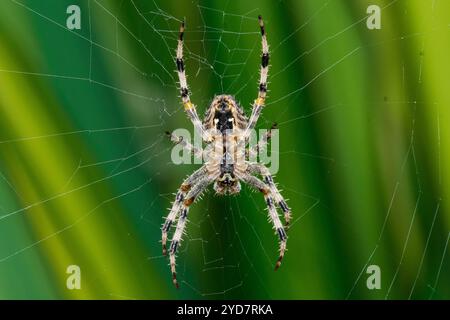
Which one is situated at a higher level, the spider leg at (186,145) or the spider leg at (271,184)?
the spider leg at (186,145)

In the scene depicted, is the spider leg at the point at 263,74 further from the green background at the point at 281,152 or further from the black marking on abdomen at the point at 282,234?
the black marking on abdomen at the point at 282,234

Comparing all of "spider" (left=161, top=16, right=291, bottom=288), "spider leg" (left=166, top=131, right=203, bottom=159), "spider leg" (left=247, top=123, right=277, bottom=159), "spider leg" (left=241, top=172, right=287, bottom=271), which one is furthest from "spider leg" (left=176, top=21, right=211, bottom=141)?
→ "spider leg" (left=241, top=172, right=287, bottom=271)

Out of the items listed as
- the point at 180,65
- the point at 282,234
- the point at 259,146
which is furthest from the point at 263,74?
the point at 259,146

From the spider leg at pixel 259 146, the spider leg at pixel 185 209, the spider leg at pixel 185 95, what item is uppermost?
the spider leg at pixel 185 95

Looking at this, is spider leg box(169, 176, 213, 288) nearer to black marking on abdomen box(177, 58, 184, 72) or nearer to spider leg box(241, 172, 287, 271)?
spider leg box(241, 172, 287, 271)

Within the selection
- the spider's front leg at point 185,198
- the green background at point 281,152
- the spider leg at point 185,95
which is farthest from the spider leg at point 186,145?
the green background at point 281,152
